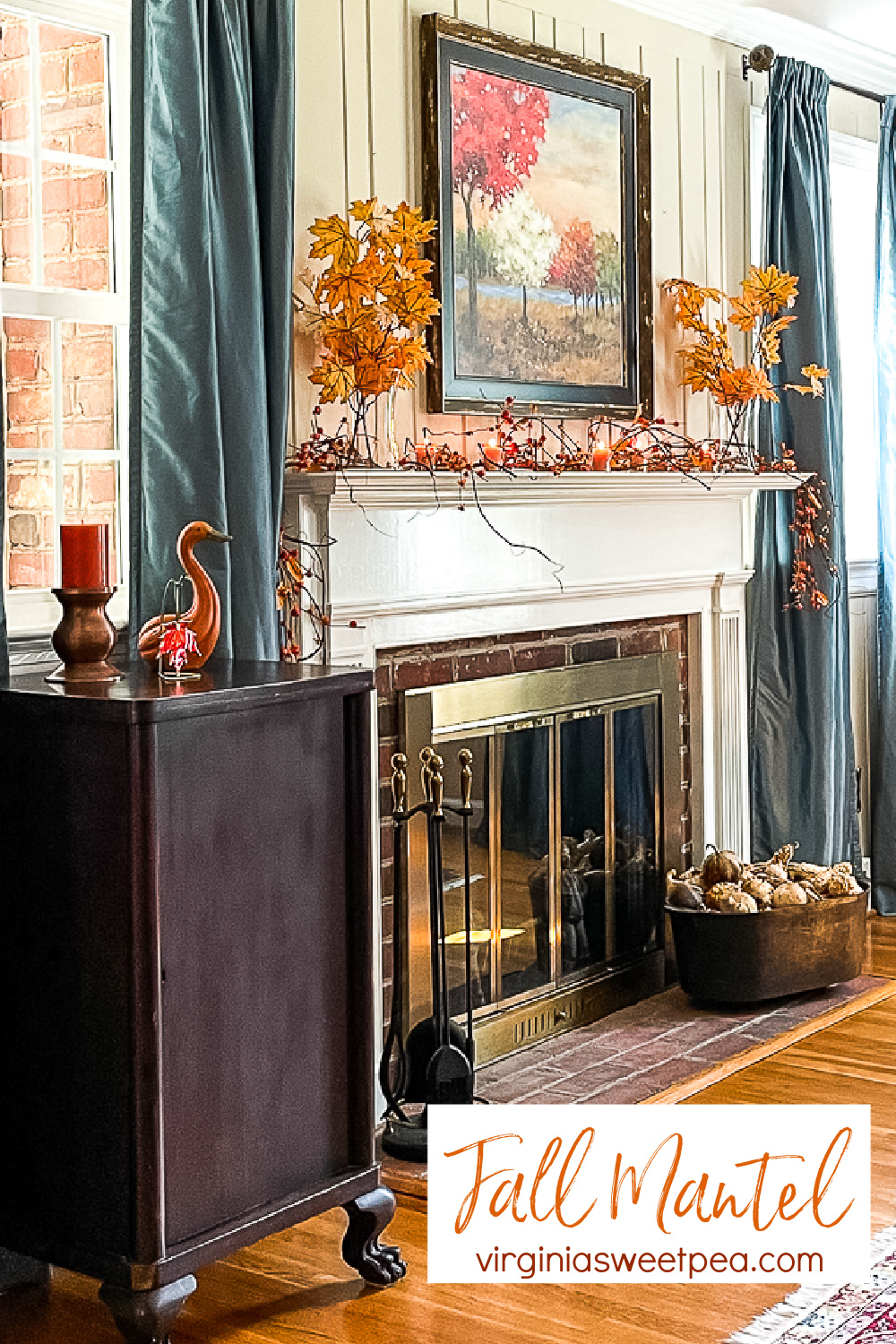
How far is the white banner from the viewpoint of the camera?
9.46 feet

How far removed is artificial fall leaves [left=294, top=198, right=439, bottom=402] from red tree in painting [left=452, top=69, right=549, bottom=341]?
48cm

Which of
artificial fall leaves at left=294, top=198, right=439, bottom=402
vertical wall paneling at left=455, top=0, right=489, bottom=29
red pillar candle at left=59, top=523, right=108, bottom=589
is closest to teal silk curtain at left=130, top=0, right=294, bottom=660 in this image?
artificial fall leaves at left=294, top=198, right=439, bottom=402

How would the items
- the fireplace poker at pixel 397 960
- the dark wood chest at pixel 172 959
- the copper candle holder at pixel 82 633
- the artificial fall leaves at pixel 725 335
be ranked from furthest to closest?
the artificial fall leaves at pixel 725 335
the fireplace poker at pixel 397 960
the copper candle holder at pixel 82 633
the dark wood chest at pixel 172 959

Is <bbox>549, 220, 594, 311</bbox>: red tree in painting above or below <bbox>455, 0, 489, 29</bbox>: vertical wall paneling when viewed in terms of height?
below

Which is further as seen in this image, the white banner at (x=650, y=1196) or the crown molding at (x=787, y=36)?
the crown molding at (x=787, y=36)

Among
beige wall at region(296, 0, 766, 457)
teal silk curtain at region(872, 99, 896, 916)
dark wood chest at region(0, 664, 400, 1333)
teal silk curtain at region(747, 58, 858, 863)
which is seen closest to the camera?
dark wood chest at region(0, 664, 400, 1333)

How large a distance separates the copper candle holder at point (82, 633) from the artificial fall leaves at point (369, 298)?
0.85 m

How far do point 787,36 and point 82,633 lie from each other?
3.25m

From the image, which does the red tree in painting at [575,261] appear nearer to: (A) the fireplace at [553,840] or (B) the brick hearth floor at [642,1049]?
(A) the fireplace at [553,840]

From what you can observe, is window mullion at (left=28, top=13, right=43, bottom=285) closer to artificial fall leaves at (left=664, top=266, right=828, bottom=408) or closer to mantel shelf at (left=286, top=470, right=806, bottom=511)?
mantel shelf at (left=286, top=470, right=806, bottom=511)

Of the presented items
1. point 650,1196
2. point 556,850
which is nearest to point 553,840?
point 556,850

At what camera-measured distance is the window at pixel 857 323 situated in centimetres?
552

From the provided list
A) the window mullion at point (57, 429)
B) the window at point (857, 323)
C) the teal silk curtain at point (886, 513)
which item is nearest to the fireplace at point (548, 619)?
the window mullion at point (57, 429)

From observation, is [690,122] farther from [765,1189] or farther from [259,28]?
[765,1189]
